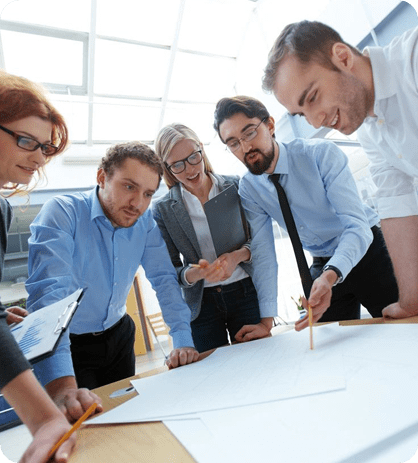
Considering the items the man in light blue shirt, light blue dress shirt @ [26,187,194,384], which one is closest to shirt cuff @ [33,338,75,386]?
light blue dress shirt @ [26,187,194,384]

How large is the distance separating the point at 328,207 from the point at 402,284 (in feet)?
1.58

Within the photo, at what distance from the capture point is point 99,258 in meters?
1.27

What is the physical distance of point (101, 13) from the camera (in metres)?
4.54

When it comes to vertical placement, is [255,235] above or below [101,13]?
below

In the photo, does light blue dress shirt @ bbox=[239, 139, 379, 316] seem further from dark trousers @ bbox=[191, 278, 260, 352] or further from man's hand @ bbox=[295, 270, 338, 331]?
man's hand @ bbox=[295, 270, 338, 331]

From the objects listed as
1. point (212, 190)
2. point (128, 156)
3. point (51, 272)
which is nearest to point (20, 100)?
point (128, 156)

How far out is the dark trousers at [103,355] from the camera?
125cm

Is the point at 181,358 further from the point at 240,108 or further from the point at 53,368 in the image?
the point at 240,108

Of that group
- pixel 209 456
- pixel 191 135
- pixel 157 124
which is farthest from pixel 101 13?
pixel 209 456

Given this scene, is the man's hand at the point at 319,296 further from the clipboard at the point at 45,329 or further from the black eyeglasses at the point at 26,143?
the black eyeglasses at the point at 26,143

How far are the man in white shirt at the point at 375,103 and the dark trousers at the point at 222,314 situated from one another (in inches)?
23.0

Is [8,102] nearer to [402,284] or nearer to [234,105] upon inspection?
[234,105]

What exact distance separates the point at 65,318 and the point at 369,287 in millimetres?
1310

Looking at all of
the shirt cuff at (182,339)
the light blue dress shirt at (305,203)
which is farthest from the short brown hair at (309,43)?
the shirt cuff at (182,339)
